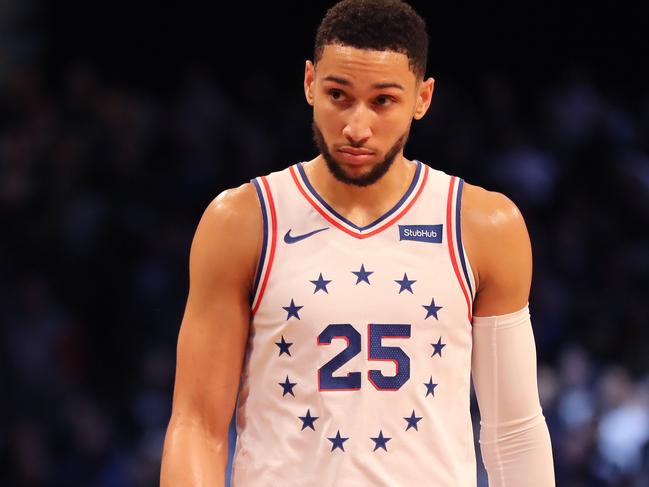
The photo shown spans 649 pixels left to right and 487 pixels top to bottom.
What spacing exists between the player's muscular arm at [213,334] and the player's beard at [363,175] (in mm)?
248

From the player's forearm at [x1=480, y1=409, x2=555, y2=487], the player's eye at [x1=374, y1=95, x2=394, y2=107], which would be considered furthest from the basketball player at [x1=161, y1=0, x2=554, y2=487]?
the player's forearm at [x1=480, y1=409, x2=555, y2=487]

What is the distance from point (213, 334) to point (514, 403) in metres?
0.84

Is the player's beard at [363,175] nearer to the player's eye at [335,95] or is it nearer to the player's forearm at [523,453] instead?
the player's eye at [335,95]

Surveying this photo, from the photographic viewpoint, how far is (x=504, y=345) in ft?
9.90

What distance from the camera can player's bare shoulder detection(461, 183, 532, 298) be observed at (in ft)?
9.69

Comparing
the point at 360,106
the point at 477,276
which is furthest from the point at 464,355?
the point at 360,106

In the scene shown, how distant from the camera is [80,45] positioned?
312 inches

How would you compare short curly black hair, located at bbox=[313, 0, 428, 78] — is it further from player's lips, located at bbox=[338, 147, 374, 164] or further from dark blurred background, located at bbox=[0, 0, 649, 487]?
dark blurred background, located at bbox=[0, 0, 649, 487]

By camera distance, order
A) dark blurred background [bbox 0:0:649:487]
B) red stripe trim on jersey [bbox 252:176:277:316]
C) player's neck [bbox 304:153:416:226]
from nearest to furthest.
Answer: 1. red stripe trim on jersey [bbox 252:176:277:316]
2. player's neck [bbox 304:153:416:226]
3. dark blurred background [bbox 0:0:649:487]

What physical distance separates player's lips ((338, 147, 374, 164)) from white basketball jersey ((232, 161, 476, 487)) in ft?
0.63

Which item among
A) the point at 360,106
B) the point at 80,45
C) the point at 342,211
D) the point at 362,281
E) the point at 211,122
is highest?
the point at 80,45

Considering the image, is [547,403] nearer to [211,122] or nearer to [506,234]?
[211,122]

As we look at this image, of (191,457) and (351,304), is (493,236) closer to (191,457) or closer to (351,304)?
(351,304)

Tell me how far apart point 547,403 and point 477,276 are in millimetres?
3928
